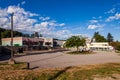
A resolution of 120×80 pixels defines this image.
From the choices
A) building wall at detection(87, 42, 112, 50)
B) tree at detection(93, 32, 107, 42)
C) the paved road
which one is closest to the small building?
building wall at detection(87, 42, 112, 50)

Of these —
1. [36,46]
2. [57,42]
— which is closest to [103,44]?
[57,42]

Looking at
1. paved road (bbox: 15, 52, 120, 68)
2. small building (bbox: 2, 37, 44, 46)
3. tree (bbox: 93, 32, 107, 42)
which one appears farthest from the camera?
tree (bbox: 93, 32, 107, 42)

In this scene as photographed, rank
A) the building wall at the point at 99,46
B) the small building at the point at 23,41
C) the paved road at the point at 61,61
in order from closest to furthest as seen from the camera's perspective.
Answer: the paved road at the point at 61,61 < the small building at the point at 23,41 < the building wall at the point at 99,46

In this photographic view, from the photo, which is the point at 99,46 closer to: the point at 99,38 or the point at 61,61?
the point at 99,38

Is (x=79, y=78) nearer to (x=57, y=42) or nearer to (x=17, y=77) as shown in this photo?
(x=17, y=77)

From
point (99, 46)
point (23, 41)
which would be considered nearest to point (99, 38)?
point (99, 46)

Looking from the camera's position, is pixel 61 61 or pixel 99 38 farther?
pixel 99 38

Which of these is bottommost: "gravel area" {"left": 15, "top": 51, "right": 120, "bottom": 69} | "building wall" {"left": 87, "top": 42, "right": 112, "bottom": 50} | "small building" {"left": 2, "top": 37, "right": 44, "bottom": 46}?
"gravel area" {"left": 15, "top": 51, "right": 120, "bottom": 69}

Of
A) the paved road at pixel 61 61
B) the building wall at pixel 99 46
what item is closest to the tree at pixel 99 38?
the building wall at pixel 99 46

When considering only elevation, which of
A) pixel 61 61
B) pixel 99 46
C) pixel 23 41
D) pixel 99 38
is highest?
pixel 99 38

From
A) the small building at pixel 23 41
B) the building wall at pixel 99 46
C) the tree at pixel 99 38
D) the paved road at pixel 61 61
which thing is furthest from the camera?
the tree at pixel 99 38

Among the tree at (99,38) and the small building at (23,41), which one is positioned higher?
the tree at (99,38)

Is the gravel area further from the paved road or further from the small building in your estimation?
the small building

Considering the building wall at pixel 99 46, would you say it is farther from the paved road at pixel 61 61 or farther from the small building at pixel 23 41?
the paved road at pixel 61 61
